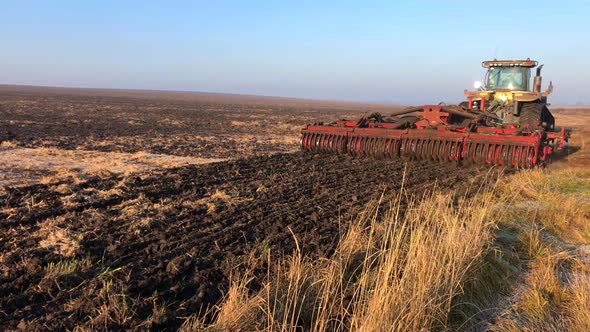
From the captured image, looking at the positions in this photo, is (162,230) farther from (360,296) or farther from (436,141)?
(436,141)

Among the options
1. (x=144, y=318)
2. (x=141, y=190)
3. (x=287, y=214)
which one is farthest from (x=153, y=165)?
(x=144, y=318)

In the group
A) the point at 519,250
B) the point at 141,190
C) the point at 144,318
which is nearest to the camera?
the point at 144,318

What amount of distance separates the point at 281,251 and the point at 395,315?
5.73ft

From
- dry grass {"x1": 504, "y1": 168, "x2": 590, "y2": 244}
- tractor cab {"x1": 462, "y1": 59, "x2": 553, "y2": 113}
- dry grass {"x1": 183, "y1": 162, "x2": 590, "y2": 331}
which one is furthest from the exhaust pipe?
dry grass {"x1": 183, "y1": 162, "x2": 590, "y2": 331}

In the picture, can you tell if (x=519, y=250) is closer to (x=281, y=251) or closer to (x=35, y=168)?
(x=281, y=251)

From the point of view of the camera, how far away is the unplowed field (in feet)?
10.6

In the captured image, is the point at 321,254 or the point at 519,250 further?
the point at 519,250

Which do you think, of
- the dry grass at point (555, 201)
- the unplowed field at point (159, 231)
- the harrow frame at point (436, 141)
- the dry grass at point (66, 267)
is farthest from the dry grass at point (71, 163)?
the dry grass at point (555, 201)

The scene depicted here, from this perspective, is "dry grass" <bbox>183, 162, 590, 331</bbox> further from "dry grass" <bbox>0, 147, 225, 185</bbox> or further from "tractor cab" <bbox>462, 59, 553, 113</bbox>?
"tractor cab" <bbox>462, 59, 553, 113</bbox>

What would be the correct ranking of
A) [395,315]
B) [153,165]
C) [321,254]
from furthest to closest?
[153,165] → [321,254] → [395,315]

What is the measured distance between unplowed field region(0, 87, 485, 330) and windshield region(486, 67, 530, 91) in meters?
5.78

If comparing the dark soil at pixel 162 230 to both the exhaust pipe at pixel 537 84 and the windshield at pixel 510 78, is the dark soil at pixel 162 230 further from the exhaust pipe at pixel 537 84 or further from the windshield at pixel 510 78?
the windshield at pixel 510 78

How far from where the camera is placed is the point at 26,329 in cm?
285

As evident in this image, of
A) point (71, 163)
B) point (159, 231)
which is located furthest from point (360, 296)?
point (71, 163)
